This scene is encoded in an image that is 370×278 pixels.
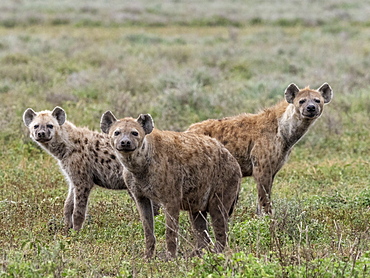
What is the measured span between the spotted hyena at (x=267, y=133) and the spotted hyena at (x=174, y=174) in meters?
1.36

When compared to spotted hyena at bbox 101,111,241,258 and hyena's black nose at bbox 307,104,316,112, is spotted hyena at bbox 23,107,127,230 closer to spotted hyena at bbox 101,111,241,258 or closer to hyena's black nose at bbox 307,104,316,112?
spotted hyena at bbox 101,111,241,258

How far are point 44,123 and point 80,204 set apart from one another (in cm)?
102

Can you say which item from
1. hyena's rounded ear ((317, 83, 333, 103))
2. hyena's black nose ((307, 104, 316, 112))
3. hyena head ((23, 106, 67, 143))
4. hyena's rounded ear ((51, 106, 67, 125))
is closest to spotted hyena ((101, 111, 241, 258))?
hyena's black nose ((307, 104, 316, 112))

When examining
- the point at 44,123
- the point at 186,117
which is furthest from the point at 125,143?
the point at 186,117

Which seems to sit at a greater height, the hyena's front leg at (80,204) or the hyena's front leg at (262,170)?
the hyena's front leg at (262,170)

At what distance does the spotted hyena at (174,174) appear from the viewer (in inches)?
216

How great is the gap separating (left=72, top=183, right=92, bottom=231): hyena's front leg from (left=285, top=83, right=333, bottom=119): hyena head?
2397mm

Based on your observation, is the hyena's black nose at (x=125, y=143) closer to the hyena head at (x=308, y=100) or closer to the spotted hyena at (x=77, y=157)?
the spotted hyena at (x=77, y=157)

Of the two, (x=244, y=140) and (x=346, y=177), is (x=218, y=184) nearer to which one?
(x=244, y=140)

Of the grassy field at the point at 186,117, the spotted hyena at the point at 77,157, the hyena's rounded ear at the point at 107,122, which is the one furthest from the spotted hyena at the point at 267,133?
the hyena's rounded ear at the point at 107,122

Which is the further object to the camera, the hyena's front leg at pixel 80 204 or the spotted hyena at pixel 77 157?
the spotted hyena at pixel 77 157

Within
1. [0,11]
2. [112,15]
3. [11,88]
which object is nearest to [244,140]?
[11,88]

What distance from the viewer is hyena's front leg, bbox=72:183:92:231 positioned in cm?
677

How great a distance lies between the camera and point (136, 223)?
6.80 m
